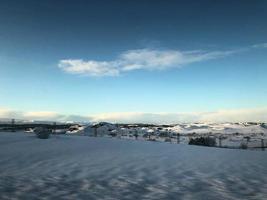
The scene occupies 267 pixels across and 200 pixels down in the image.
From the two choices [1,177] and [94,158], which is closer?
[1,177]

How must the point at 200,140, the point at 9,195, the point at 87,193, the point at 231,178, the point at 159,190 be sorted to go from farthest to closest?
1. the point at 200,140
2. the point at 231,178
3. the point at 159,190
4. the point at 87,193
5. the point at 9,195

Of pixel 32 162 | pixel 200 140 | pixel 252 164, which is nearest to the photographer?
pixel 32 162

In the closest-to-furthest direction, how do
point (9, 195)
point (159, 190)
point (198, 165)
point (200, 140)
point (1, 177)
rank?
point (9, 195)
point (159, 190)
point (1, 177)
point (198, 165)
point (200, 140)

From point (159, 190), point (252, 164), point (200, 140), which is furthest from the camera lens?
point (200, 140)

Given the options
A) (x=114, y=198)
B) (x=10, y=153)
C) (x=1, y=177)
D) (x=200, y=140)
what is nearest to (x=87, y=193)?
(x=114, y=198)

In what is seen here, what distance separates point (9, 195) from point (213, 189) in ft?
17.2

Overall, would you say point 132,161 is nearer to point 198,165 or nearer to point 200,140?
point 198,165

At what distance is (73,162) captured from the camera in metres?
13.8

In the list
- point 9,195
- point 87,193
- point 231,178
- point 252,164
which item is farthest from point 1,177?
point 252,164

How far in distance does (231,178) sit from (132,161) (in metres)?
4.62

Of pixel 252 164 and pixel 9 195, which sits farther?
pixel 252 164

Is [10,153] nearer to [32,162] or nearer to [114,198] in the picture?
[32,162]

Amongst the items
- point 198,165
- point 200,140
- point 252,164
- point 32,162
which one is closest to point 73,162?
point 32,162

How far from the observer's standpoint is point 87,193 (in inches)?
349
